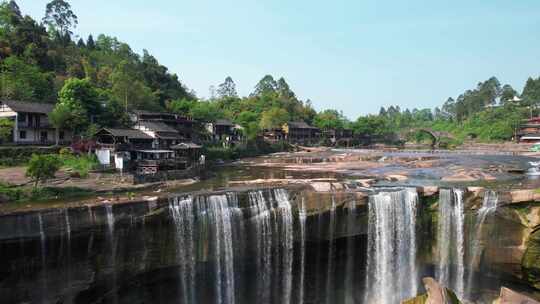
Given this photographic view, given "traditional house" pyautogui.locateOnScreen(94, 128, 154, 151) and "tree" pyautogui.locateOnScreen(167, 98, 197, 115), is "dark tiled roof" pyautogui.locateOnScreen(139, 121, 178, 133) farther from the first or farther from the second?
"tree" pyautogui.locateOnScreen(167, 98, 197, 115)

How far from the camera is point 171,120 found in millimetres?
70062

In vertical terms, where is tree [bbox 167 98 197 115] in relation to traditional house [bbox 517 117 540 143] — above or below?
above

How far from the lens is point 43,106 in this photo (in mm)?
51406

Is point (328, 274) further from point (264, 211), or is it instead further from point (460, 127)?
point (460, 127)

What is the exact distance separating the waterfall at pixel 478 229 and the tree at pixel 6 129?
47.9m

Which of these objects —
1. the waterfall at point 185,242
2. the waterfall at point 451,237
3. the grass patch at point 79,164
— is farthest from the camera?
the grass patch at point 79,164

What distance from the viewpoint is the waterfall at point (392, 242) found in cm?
2862

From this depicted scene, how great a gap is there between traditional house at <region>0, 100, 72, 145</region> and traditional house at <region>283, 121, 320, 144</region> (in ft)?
232

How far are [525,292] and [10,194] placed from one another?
38949 millimetres

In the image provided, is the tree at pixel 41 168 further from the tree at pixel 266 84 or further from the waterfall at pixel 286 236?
the tree at pixel 266 84

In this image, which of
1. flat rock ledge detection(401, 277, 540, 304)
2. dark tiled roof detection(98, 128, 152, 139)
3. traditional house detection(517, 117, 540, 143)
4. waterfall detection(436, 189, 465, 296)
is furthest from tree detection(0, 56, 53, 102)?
traditional house detection(517, 117, 540, 143)

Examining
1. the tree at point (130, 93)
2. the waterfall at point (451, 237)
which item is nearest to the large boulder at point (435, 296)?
the waterfall at point (451, 237)

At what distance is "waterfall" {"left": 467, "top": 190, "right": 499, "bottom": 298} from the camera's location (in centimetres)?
2844

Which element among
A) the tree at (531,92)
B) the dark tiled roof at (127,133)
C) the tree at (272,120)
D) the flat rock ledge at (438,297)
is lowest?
the flat rock ledge at (438,297)
